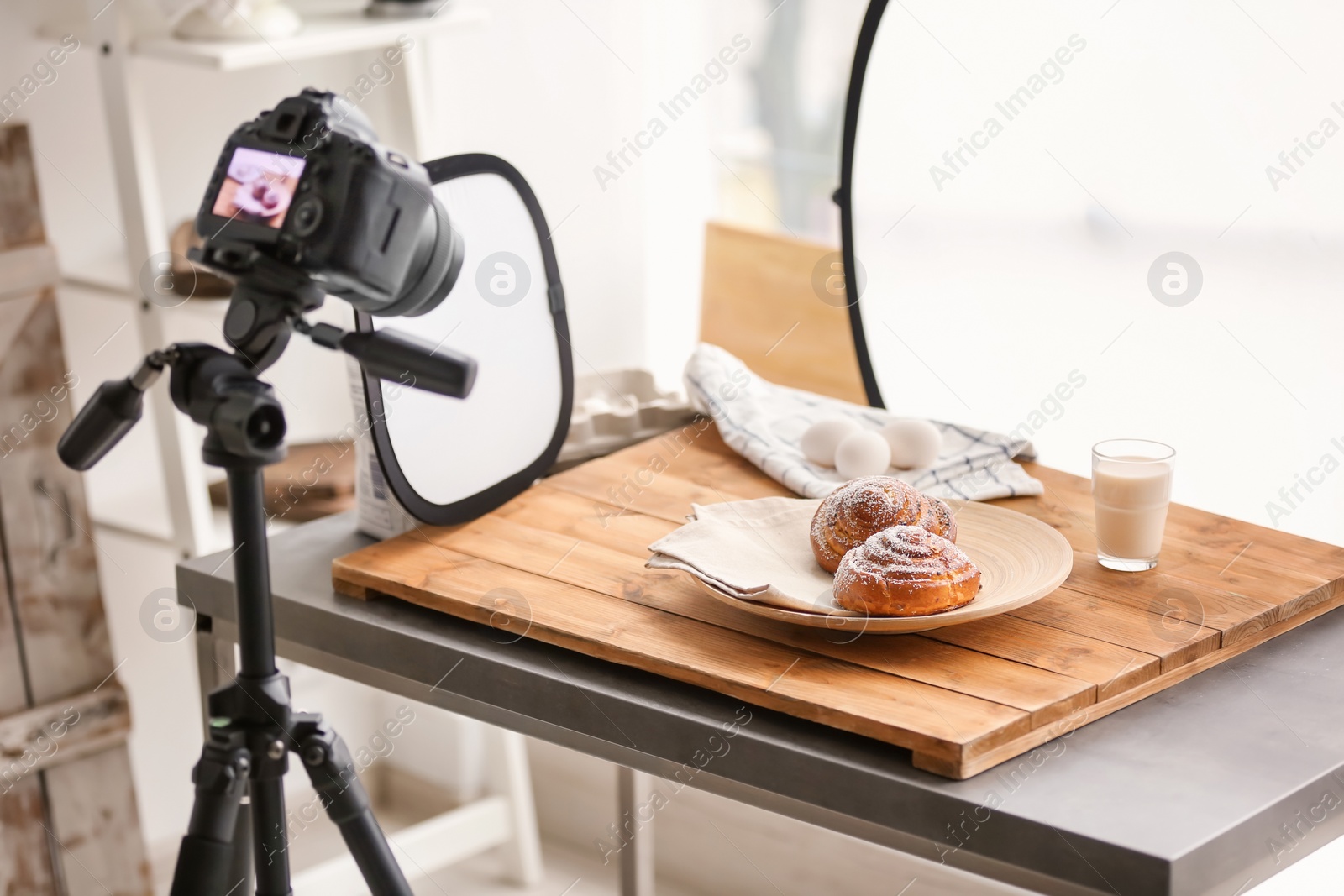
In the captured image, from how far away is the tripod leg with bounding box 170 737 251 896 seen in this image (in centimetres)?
83

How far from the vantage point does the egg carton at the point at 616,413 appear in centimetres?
143

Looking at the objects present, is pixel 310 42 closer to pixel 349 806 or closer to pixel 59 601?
pixel 59 601

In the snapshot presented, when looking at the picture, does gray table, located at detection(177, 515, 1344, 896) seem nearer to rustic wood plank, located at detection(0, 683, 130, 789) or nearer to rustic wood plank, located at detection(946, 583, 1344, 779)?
rustic wood plank, located at detection(946, 583, 1344, 779)

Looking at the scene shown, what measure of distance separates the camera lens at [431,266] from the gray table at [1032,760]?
319 millimetres

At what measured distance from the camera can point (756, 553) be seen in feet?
3.59

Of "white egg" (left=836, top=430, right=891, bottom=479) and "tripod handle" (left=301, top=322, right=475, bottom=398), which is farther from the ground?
"tripod handle" (left=301, top=322, right=475, bottom=398)

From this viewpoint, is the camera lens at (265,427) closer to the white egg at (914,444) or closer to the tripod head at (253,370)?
the tripod head at (253,370)

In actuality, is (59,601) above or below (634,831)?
above

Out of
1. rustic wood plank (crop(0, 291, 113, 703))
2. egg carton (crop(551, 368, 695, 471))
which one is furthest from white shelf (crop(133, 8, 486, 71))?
egg carton (crop(551, 368, 695, 471))

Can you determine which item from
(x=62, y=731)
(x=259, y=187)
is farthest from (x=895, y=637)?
(x=62, y=731)

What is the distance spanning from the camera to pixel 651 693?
3.20 ft

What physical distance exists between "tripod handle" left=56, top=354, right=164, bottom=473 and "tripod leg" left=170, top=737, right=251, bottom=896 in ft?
0.64

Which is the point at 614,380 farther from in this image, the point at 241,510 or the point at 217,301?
the point at 241,510

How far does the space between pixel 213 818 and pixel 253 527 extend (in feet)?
0.62
